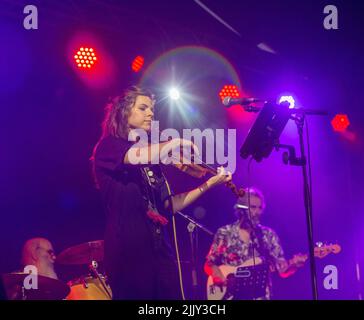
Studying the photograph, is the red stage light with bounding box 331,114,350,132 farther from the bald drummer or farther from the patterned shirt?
the bald drummer

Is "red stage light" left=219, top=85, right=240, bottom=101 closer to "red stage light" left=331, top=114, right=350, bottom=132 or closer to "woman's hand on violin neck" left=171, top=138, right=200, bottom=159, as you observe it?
"red stage light" left=331, top=114, right=350, bottom=132

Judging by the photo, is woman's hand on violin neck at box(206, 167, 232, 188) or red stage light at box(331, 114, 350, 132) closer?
woman's hand on violin neck at box(206, 167, 232, 188)

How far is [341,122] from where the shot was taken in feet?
21.8

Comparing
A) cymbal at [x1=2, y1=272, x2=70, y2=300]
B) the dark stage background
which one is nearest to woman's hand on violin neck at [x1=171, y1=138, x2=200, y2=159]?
the dark stage background

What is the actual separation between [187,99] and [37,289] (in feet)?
10.5

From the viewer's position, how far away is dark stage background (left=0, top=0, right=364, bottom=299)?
15.8 feet

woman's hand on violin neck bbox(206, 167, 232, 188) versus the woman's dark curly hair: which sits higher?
the woman's dark curly hair

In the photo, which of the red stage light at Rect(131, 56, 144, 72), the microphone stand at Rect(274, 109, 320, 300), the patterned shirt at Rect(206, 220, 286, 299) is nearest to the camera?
the microphone stand at Rect(274, 109, 320, 300)

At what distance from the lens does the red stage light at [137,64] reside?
5.56 meters

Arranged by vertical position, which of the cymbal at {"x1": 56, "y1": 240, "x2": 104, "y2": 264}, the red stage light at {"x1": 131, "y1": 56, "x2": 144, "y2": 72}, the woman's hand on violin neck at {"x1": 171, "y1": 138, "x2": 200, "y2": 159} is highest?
the red stage light at {"x1": 131, "y1": 56, "x2": 144, "y2": 72}

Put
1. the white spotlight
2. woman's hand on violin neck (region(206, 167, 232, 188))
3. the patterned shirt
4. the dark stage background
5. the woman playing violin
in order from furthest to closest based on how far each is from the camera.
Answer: the white spotlight → the patterned shirt → the dark stage background → woman's hand on violin neck (region(206, 167, 232, 188)) → the woman playing violin

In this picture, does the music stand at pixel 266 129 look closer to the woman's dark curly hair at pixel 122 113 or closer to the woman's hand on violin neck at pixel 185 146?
the woman's hand on violin neck at pixel 185 146

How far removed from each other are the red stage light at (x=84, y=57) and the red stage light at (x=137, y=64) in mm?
546
